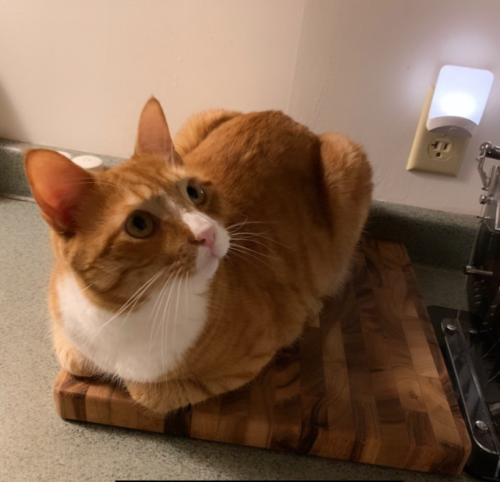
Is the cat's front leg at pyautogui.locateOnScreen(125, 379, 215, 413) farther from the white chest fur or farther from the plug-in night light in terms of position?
the plug-in night light

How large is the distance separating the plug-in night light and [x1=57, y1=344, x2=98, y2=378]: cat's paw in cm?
82

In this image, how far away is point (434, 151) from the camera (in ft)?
3.89

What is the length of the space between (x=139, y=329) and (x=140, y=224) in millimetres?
154

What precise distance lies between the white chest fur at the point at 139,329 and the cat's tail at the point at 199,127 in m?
0.48

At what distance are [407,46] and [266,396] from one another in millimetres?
765

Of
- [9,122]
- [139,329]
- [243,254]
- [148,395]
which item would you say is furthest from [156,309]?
[9,122]

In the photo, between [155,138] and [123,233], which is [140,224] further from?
[155,138]

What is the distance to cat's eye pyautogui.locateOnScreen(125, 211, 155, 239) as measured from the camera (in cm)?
63

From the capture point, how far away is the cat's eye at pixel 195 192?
2.42ft

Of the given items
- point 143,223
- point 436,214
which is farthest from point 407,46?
point 143,223

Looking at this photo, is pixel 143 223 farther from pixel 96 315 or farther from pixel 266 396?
pixel 266 396

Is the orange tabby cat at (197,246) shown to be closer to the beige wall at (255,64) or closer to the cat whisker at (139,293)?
the cat whisker at (139,293)

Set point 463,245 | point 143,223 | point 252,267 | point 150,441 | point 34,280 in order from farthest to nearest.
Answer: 1. point 463,245
2. point 34,280
3. point 252,267
4. point 150,441
5. point 143,223

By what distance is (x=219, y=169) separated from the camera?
987 millimetres
